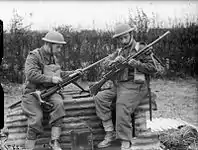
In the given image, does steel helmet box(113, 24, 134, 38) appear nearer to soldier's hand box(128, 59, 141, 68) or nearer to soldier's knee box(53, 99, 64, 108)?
soldier's hand box(128, 59, 141, 68)

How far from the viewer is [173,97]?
11203 mm

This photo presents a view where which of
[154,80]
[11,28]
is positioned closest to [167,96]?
[154,80]

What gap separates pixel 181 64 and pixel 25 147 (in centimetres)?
860

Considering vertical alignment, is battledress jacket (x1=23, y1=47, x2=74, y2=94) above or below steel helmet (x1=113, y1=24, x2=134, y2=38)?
below

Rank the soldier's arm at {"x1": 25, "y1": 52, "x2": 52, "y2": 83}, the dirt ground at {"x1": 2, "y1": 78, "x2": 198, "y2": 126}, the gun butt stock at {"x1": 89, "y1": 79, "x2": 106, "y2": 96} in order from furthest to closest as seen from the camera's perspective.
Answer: the dirt ground at {"x1": 2, "y1": 78, "x2": 198, "y2": 126} < the gun butt stock at {"x1": 89, "y1": 79, "x2": 106, "y2": 96} < the soldier's arm at {"x1": 25, "y1": 52, "x2": 52, "y2": 83}

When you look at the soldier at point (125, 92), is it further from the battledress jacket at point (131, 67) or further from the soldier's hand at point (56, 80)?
the soldier's hand at point (56, 80)

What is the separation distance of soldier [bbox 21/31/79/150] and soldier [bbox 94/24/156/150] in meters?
0.75

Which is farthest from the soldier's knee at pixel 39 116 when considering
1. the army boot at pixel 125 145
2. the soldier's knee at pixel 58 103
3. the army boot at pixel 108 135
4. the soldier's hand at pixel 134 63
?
the soldier's hand at pixel 134 63

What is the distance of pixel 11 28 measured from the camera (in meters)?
12.5

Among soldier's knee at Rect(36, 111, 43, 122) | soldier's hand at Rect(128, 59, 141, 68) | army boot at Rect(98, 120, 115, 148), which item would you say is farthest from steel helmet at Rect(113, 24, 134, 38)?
soldier's knee at Rect(36, 111, 43, 122)

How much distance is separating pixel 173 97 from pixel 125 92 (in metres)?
5.41

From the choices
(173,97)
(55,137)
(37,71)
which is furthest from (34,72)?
(173,97)

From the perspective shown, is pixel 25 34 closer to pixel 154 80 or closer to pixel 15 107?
pixel 154 80

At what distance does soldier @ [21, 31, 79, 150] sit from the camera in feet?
19.4
